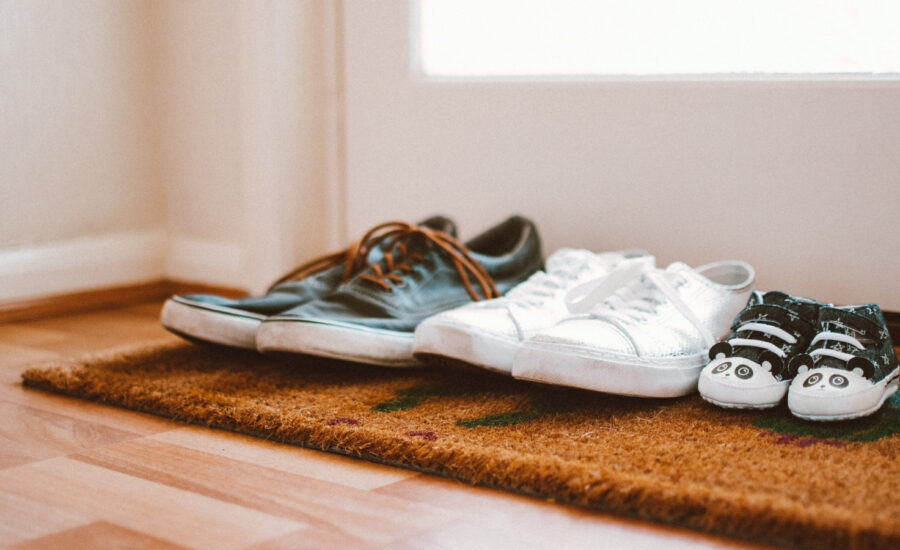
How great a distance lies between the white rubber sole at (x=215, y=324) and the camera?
3.89ft

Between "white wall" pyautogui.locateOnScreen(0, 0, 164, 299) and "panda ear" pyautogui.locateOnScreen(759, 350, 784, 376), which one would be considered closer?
"panda ear" pyautogui.locateOnScreen(759, 350, 784, 376)

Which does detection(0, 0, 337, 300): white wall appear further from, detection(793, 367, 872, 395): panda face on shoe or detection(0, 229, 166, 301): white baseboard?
detection(793, 367, 872, 395): panda face on shoe

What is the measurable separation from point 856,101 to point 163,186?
123 cm

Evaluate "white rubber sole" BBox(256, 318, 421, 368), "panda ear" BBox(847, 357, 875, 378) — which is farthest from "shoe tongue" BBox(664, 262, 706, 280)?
"white rubber sole" BBox(256, 318, 421, 368)

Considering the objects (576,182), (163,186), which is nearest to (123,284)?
(163,186)

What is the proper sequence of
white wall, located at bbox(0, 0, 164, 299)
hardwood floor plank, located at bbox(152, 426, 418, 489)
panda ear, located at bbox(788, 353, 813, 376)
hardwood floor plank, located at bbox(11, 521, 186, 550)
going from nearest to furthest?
hardwood floor plank, located at bbox(11, 521, 186, 550) → hardwood floor plank, located at bbox(152, 426, 418, 489) → panda ear, located at bbox(788, 353, 813, 376) → white wall, located at bbox(0, 0, 164, 299)

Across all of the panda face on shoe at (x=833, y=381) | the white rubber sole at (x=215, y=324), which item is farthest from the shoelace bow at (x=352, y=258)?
the panda face on shoe at (x=833, y=381)

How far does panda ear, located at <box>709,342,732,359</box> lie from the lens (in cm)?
97

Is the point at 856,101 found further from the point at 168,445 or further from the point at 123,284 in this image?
the point at 123,284

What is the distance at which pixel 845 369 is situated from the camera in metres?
0.91

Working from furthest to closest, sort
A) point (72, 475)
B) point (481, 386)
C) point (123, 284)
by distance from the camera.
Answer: point (123, 284)
point (481, 386)
point (72, 475)

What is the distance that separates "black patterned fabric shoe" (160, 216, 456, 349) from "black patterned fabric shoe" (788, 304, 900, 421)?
1.97 ft

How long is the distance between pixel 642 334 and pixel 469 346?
0.19 metres

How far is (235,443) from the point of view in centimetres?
92
